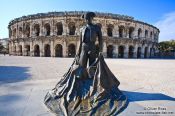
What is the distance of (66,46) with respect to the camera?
3116 centimetres

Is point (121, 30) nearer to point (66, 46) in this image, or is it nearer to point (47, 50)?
point (66, 46)

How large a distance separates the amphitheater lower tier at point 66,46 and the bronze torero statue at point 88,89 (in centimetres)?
2600

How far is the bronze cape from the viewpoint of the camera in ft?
12.3

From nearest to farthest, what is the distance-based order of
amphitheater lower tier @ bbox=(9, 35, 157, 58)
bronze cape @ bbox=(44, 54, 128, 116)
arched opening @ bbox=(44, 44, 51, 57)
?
bronze cape @ bbox=(44, 54, 128, 116) < amphitheater lower tier @ bbox=(9, 35, 157, 58) < arched opening @ bbox=(44, 44, 51, 57)

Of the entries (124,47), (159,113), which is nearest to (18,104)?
(159,113)

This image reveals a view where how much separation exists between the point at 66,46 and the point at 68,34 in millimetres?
2211

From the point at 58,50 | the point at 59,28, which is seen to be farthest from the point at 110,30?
the point at 58,50

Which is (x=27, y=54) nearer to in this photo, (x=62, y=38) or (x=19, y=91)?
(x=62, y=38)

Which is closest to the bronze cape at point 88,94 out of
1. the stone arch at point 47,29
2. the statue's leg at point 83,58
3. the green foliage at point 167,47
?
the statue's leg at point 83,58

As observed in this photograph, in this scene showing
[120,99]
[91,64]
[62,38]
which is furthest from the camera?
[62,38]

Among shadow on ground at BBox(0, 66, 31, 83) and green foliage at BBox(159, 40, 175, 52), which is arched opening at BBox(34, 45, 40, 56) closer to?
shadow on ground at BBox(0, 66, 31, 83)

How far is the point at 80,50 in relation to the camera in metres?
4.68

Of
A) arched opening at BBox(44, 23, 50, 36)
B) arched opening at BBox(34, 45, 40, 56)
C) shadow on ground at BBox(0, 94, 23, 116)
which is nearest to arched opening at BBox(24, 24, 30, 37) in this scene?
arched opening at BBox(34, 45, 40, 56)

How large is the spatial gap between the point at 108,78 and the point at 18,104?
2.34m
